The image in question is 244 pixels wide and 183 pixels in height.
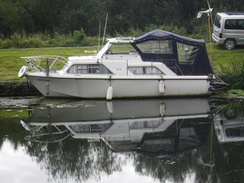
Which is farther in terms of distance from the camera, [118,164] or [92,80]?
[92,80]

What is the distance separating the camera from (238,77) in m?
23.0

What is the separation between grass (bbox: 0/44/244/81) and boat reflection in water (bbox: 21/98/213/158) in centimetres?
385

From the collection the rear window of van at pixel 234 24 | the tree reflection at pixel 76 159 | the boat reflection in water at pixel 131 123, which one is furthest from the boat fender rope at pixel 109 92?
the rear window of van at pixel 234 24

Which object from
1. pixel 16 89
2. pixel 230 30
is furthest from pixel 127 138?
pixel 230 30

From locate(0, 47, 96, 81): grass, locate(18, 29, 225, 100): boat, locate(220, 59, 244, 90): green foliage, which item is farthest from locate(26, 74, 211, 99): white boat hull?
locate(0, 47, 96, 81): grass

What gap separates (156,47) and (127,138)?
629 centimetres

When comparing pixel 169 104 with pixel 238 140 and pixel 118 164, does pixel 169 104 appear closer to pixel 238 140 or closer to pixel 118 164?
pixel 238 140

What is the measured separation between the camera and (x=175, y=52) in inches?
872

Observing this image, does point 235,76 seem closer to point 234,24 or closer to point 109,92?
point 109,92

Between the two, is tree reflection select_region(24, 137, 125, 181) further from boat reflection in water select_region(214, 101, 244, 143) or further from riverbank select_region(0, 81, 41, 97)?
riverbank select_region(0, 81, 41, 97)

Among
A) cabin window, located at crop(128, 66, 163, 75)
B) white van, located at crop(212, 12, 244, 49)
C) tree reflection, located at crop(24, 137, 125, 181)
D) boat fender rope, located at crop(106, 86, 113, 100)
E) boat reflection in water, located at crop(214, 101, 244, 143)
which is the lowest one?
tree reflection, located at crop(24, 137, 125, 181)

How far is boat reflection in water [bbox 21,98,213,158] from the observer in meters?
16.1

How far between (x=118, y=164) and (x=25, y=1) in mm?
31344

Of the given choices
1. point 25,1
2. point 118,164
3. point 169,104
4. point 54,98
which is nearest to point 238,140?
point 118,164
